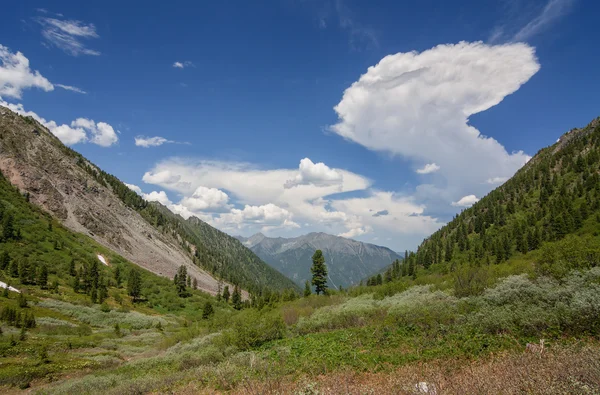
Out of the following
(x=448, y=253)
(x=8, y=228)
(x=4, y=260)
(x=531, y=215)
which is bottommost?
(x=4, y=260)

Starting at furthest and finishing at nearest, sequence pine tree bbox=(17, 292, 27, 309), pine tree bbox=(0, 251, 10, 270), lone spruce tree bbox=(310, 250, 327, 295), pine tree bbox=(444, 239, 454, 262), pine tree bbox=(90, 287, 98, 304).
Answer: pine tree bbox=(444, 239, 454, 262) < pine tree bbox=(0, 251, 10, 270) < pine tree bbox=(90, 287, 98, 304) < lone spruce tree bbox=(310, 250, 327, 295) < pine tree bbox=(17, 292, 27, 309)

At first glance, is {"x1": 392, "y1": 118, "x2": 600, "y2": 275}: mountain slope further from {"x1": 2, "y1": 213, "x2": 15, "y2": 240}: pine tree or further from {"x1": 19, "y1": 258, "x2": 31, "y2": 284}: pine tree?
{"x1": 2, "y1": 213, "x2": 15, "y2": 240}: pine tree

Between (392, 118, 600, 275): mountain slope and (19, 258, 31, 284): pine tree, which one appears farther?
(392, 118, 600, 275): mountain slope

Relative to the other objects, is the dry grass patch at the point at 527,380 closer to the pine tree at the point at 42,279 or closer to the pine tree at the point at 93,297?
the pine tree at the point at 93,297

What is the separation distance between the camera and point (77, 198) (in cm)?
12569

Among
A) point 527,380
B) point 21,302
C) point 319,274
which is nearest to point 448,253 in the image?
point 319,274

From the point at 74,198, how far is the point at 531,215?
18258 cm

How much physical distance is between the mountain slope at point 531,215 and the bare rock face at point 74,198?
105 metres

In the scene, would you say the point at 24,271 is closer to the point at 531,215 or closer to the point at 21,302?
the point at 21,302

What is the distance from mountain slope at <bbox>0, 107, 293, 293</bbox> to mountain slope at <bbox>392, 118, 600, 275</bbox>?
10609 cm

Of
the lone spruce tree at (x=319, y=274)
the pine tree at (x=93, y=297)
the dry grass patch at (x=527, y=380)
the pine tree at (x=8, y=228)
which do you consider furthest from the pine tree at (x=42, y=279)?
the dry grass patch at (x=527, y=380)

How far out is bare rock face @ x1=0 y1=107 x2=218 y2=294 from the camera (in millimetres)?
114312

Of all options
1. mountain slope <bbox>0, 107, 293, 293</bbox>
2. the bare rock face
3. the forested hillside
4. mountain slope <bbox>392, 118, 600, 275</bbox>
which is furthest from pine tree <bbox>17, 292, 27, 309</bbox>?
mountain slope <bbox>0, 107, 293, 293</bbox>

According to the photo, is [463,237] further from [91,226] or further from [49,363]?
[91,226]
